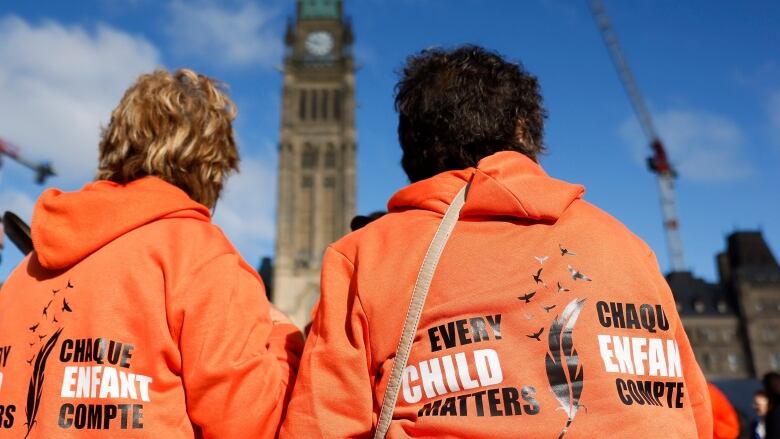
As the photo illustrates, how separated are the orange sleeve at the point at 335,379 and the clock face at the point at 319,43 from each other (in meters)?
49.4

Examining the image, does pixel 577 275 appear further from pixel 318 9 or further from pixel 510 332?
pixel 318 9

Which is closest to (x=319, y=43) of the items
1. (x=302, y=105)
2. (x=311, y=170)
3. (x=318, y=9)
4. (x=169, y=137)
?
(x=318, y=9)

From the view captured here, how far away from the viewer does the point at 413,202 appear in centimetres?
202

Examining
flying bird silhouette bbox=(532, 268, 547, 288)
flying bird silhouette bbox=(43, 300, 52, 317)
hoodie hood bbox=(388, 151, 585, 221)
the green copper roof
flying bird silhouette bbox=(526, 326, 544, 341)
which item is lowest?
flying bird silhouette bbox=(526, 326, 544, 341)

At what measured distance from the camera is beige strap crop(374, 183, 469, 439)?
5.64 ft

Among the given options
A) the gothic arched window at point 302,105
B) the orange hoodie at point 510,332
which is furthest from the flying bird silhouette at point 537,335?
the gothic arched window at point 302,105

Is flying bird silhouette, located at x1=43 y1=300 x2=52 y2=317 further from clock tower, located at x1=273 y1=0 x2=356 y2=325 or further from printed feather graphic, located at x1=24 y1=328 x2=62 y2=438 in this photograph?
Answer: clock tower, located at x1=273 y1=0 x2=356 y2=325

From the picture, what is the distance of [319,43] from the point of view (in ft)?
165

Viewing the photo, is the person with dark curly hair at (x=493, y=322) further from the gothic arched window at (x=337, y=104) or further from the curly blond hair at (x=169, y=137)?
the gothic arched window at (x=337, y=104)

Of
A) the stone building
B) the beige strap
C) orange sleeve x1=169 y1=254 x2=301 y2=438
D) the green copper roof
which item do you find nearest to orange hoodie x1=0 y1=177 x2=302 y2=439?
orange sleeve x1=169 y1=254 x2=301 y2=438

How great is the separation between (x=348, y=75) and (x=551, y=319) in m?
46.4

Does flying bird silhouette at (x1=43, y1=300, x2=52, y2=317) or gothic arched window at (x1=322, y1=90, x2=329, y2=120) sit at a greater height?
gothic arched window at (x1=322, y1=90, x2=329, y2=120)

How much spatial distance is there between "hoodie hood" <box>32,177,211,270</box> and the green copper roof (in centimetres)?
5372

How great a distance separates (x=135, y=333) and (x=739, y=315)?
54326 millimetres
